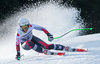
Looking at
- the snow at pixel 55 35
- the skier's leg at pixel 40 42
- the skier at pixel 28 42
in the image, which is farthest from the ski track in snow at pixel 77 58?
the skier's leg at pixel 40 42

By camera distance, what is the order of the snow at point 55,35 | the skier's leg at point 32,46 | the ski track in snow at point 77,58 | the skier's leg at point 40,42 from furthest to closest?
the skier's leg at point 40,42 < the skier's leg at point 32,46 < the snow at point 55,35 < the ski track in snow at point 77,58

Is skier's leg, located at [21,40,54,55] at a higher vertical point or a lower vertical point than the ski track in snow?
higher

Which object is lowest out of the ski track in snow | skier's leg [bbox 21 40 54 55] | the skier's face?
the ski track in snow

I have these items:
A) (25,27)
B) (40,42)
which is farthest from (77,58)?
(25,27)

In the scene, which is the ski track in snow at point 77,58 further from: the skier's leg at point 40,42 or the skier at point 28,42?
the skier's leg at point 40,42

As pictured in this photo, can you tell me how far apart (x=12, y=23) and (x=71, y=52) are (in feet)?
21.8

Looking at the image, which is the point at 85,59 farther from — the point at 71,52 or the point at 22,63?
the point at 22,63

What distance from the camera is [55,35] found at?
22.1 feet

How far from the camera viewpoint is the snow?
3.85m

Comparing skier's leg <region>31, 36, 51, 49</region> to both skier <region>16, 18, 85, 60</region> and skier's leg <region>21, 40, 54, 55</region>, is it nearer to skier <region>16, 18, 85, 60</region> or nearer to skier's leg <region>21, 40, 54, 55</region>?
skier <region>16, 18, 85, 60</region>

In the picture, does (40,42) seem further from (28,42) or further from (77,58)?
(77,58)

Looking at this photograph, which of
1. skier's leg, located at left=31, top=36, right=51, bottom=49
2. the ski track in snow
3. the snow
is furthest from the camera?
skier's leg, located at left=31, top=36, right=51, bottom=49

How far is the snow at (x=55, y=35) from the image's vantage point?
12.6 feet

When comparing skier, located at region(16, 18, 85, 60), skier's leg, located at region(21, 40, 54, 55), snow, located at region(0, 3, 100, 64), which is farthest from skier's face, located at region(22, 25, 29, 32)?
snow, located at region(0, 3, 100, 64)
